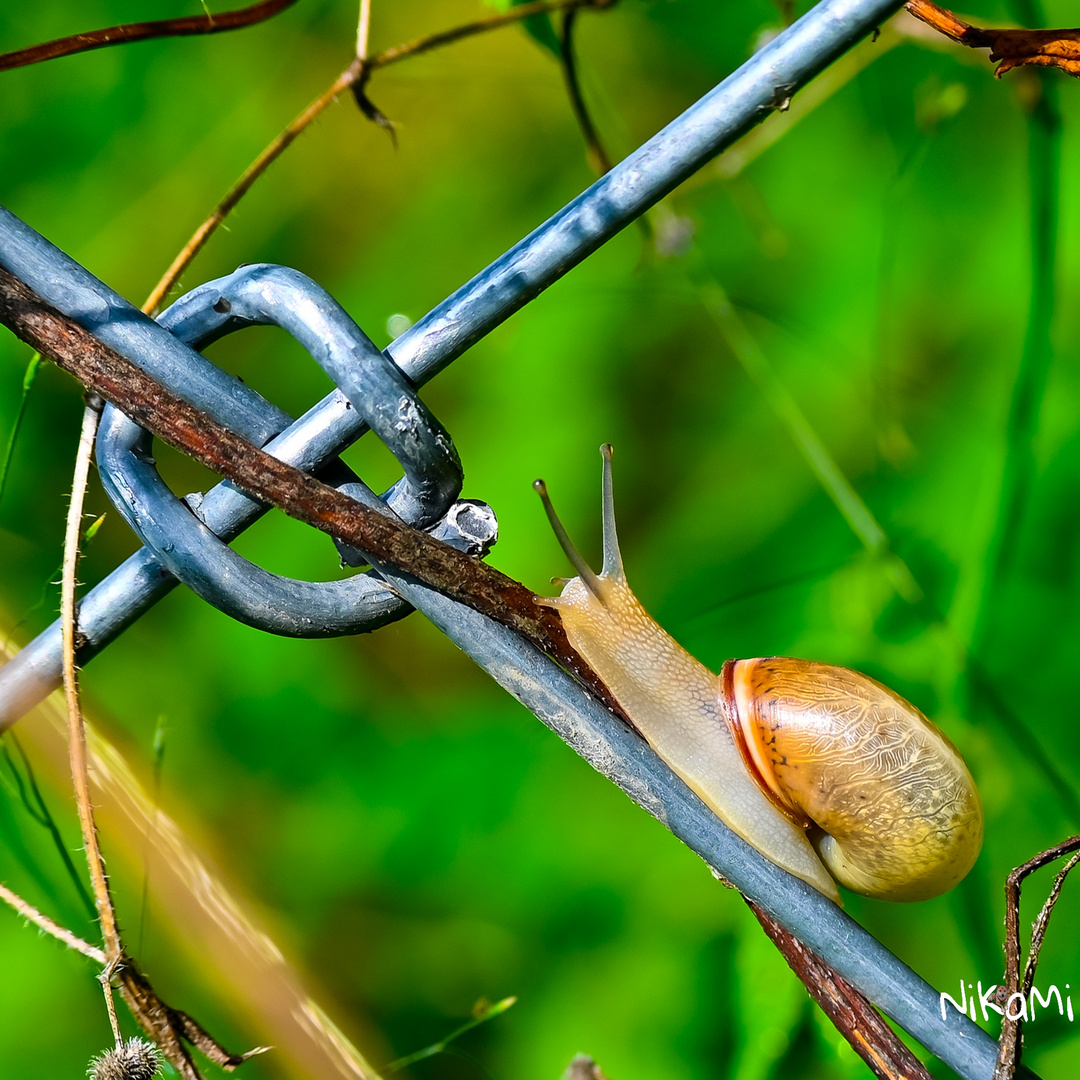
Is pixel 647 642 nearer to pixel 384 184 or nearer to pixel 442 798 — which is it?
pixel 442 798

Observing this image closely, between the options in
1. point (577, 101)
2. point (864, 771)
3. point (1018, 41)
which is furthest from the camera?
point (577, 101)

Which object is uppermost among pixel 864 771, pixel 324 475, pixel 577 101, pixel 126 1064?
pixel 577 101

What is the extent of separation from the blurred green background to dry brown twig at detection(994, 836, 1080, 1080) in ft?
1.05

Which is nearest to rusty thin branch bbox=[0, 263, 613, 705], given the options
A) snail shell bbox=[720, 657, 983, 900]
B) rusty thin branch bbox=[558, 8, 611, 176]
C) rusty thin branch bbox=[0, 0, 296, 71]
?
rusty thin branch bbox=[0, 0, 296, 71]

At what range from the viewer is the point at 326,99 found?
1.40ft

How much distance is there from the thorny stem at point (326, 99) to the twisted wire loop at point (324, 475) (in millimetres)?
137

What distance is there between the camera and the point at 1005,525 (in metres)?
0.67

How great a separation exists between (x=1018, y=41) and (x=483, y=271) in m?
0.26

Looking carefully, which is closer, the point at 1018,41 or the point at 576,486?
the point at 1018,41

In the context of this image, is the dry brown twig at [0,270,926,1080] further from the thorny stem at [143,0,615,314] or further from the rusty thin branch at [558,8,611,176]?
the rusty thin branch at [558,8,611,176]

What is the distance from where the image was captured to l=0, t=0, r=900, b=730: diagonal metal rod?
0.75 ft

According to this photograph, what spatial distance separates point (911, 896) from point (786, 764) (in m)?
0.10

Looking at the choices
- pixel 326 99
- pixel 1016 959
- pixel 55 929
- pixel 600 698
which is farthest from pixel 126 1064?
pixel 326 99

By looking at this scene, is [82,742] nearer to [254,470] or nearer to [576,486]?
[254,470]
